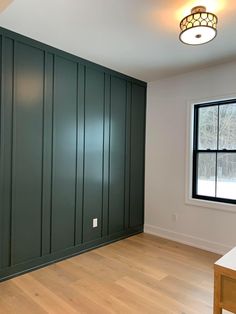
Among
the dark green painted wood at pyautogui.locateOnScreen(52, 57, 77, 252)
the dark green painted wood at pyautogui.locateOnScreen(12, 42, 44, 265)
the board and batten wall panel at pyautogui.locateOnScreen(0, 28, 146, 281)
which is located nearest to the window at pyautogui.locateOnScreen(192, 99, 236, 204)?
the board and batten wall panel at pyautogui.locateOnScreen(0, 28, 146, 281)

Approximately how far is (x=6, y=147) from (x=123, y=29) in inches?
65.3

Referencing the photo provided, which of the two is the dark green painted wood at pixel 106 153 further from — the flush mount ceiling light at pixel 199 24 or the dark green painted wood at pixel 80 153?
the flush mount ceiling light at pixel 199 24

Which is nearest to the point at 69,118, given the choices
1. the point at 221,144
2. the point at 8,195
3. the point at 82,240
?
the point at 8,195

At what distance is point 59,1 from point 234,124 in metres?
2.54

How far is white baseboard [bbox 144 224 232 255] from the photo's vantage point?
10.7 ft

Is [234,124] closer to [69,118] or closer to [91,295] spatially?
[69,118]

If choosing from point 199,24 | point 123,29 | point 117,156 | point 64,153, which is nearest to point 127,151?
point 117,156

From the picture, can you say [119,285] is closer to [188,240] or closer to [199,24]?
[188,240]

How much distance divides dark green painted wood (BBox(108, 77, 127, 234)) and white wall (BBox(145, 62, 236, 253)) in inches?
22.2

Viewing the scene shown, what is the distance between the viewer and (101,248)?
3.39m

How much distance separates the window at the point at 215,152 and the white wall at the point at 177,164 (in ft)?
0.55

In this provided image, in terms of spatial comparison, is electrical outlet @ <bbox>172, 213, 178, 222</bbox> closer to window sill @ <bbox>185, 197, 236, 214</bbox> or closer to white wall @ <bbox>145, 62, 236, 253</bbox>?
white wall @ <bbox>145, 62, 236, 253</bbox>

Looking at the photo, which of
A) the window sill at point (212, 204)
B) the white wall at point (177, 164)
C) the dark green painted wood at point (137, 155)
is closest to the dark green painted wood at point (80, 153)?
the dark green painted wood at point (137, 155)

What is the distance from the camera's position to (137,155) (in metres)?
4.04
